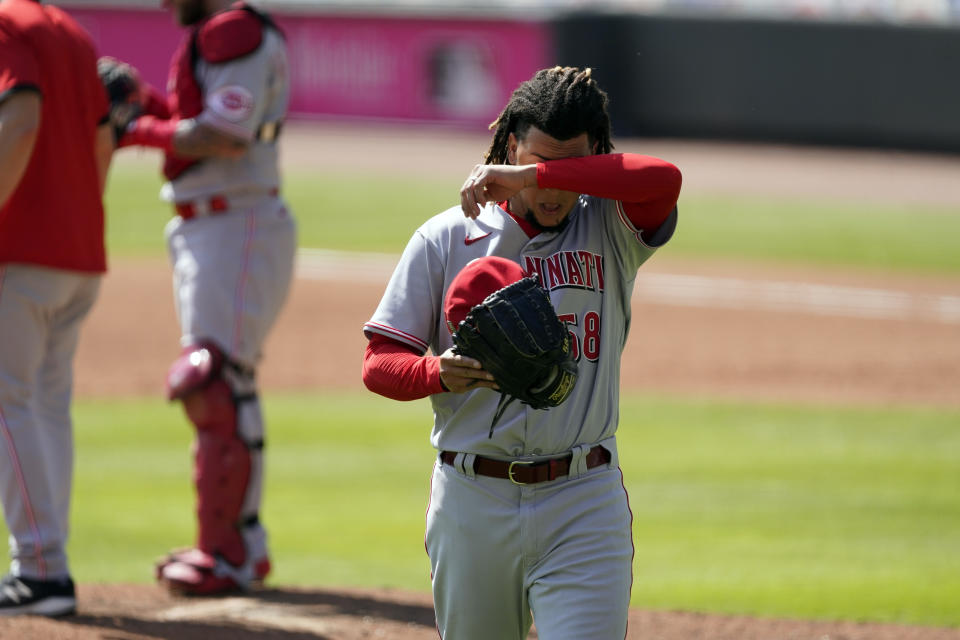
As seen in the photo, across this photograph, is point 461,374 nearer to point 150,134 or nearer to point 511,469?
point 511,469

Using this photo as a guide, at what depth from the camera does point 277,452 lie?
8523mm

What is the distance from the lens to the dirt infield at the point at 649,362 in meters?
4.88

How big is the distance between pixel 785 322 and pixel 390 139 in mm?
15692

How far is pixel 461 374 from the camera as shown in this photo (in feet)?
10.1

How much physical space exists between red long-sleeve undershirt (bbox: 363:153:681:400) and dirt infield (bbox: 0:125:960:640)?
5.69 ft

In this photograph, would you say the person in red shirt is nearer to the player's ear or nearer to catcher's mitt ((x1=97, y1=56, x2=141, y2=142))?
catcher's mitt ((x1=97, y1=56, x2=141, y2=142))

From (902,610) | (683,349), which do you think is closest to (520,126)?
(902,610)

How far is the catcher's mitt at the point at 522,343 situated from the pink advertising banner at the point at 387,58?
23.5m

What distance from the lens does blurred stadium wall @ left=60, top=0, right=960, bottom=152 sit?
2280 cm

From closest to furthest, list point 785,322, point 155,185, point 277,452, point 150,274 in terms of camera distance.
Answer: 1. point 277,452
2. point 785,322
3. point 150,274
4. point 155,185

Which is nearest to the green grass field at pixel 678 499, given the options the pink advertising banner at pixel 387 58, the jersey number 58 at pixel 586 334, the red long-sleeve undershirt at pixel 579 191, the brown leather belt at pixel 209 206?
the brown leather belt at pixel 209 206

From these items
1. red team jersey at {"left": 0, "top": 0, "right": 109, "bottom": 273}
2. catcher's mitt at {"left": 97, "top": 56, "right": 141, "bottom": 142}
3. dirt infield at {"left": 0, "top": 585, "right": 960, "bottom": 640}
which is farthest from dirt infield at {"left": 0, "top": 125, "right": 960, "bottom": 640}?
catcher's mitt at {"left": 97, "top": 56, "right": 141, "bottom": 142}

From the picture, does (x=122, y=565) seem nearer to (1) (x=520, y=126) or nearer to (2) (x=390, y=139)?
Answer: (1) (x=520, y=126)

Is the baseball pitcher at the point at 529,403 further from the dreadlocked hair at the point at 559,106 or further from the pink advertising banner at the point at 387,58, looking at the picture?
the pink advertising banner at the point at 387,58
